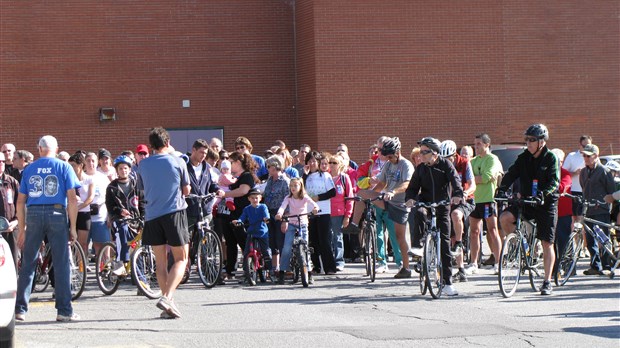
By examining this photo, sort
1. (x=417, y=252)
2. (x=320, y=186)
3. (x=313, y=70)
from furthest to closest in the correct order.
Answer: (x=313, y=70) → (x=320, y=186) → (x=417, y=252)

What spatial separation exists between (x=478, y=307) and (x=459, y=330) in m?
1.87

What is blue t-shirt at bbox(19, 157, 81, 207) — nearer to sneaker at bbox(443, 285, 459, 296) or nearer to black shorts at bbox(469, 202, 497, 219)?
sneaker at bbox(443, 285, 459, 296)

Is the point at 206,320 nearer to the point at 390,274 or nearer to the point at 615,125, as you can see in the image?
the point at 390,274

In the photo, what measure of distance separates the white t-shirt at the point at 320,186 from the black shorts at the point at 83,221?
342 centimetres

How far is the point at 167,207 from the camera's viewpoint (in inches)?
485

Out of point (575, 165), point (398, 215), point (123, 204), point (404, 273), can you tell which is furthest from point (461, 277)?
point (123, 204)

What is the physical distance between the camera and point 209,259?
50.0ft

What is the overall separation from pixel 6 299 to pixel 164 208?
10.6ft

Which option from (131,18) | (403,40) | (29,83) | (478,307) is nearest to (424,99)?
(403,40)

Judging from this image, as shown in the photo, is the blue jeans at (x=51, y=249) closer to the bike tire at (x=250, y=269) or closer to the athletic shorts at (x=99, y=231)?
the athletic shorts at (x=99, y=231)

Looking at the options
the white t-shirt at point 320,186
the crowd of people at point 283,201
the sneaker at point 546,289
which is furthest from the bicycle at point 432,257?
the white t-shirt at point 320,186

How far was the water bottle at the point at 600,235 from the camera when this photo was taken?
50.5ft

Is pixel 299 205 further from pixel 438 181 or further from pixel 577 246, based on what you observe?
pixel 577 246

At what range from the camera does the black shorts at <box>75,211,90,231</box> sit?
1571 centimetres
